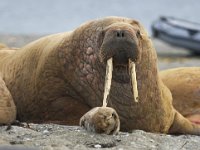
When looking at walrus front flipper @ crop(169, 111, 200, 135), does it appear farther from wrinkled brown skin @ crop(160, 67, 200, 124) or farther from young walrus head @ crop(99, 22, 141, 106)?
young walrus head @ crop(99, 22, 141, 106)

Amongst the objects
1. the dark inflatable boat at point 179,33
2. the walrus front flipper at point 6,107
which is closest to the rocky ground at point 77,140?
the walrus front flipper at point 6,107

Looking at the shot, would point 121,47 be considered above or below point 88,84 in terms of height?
above

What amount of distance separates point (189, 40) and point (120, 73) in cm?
1291

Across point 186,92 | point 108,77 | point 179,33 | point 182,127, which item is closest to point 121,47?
point 108,77

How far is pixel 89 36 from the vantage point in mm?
5871

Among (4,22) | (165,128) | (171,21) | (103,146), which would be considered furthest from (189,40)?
(4,22)

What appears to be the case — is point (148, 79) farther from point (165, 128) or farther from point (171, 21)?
point (171, 21)

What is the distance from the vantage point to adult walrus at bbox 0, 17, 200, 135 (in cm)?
571

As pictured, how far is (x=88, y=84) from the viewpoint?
5828 millimetres

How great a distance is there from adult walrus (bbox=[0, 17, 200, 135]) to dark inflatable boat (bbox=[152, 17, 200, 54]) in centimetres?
1214

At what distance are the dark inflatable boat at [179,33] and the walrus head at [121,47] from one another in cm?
1284

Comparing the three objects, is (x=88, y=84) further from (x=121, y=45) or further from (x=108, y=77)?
(x=121, y=45)

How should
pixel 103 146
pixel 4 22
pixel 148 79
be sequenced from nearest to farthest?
pixel 103 146
pixel 148 79
pixel 4 22

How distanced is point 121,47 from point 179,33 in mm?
13405
